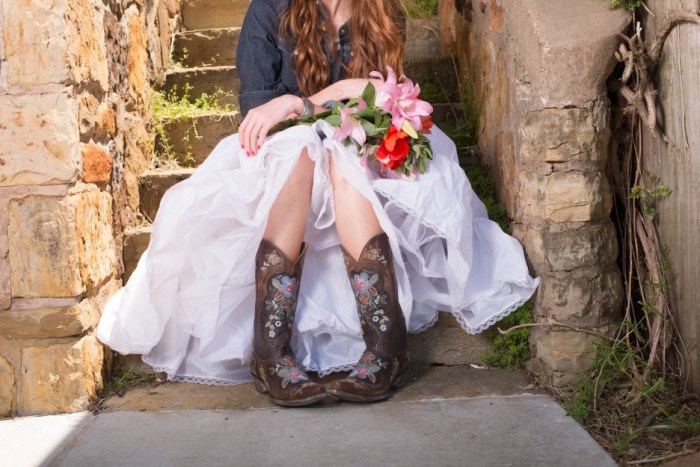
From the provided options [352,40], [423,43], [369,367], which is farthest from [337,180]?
[423,43]

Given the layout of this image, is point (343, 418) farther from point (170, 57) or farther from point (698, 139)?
point (170, 57)

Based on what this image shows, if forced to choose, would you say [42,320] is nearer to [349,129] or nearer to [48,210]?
[48,210]

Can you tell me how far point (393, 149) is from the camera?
2.26m

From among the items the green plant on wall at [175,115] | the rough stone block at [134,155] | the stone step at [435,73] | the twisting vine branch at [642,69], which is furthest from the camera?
the stone step at [435,73]

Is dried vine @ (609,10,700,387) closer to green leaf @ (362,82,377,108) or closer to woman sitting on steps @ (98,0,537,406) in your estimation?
woman sitting on steps @ (98,0,537,406)

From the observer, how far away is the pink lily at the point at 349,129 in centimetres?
227

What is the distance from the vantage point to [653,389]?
6.89 feet

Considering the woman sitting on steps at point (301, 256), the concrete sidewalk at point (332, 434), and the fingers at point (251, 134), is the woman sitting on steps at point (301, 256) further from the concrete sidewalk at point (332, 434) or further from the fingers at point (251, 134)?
the concrete sidewalk at point (332, 434)

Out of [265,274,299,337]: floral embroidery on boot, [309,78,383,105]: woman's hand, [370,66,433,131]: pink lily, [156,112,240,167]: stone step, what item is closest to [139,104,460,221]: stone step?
[156,112,240,167]: stone step

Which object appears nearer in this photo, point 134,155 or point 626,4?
point 626,4

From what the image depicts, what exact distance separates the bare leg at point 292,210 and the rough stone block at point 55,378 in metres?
0.66

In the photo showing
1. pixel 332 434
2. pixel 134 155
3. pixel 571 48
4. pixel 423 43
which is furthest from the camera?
pixel 423 43

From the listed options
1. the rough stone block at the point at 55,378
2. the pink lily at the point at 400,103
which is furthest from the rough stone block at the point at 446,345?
the rough stone block at the point at 55,378

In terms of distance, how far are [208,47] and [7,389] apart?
2.16 meters
